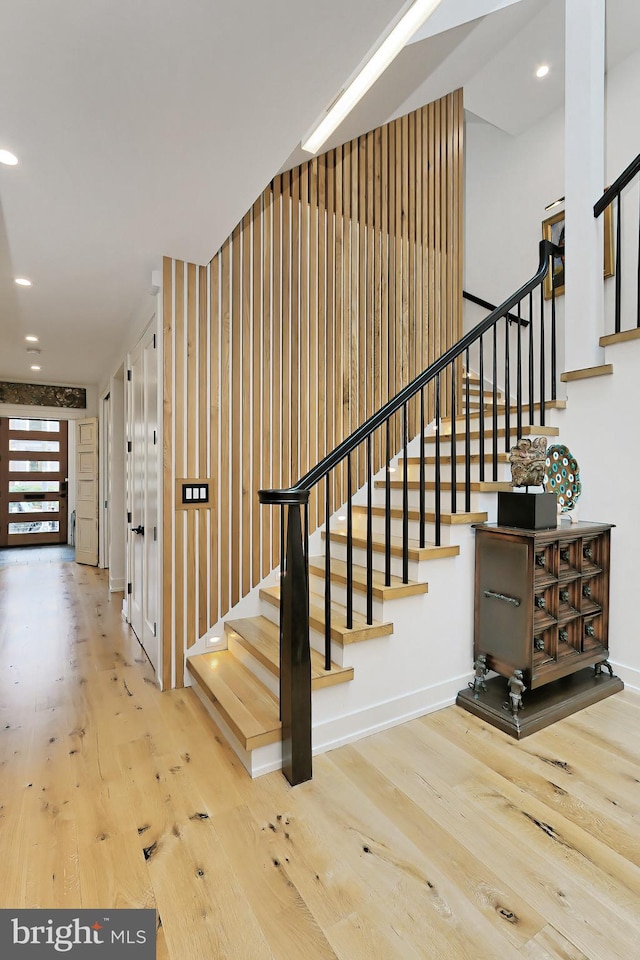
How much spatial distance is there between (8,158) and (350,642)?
7.93 ft

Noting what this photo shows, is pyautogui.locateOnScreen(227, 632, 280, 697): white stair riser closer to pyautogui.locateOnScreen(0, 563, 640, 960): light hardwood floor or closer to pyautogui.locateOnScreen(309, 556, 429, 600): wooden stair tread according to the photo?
pyautogui.locateOnScreen(0, 563, 640, 960): light hardwood floor

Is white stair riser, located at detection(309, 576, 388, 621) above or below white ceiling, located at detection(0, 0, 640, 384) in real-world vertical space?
below

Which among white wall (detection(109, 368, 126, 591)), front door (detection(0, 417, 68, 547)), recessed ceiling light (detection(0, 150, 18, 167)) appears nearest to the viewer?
recessed ceiling light (detection(0, 150, 18, 167))

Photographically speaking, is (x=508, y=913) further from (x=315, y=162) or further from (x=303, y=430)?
(x=315, y=162)

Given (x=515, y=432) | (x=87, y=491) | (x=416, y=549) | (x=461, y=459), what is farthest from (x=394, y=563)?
(x=87, y=491)

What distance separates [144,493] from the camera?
3342mm

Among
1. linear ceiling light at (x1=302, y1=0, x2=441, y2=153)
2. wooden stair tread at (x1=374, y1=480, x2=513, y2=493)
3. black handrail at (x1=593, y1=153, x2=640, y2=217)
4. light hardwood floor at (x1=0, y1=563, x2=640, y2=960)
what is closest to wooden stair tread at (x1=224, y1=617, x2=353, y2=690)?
light hardwood floor at (x1=0, y1=563, x2=640, y2=960)

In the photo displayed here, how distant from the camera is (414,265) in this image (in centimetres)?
392

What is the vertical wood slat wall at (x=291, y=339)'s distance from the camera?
279 centimetres

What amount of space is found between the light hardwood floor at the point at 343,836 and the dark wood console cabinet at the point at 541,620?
111 millimetres

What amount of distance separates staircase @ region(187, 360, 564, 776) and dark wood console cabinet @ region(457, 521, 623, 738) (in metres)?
0.13

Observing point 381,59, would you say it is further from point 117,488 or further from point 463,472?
point 117,488

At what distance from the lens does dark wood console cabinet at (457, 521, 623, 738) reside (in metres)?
2.24

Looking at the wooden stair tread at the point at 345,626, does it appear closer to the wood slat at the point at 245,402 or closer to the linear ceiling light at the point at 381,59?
→ the wood slat at the point at 245,402
